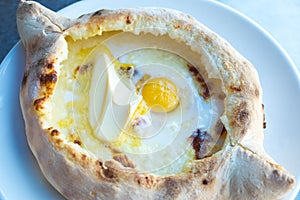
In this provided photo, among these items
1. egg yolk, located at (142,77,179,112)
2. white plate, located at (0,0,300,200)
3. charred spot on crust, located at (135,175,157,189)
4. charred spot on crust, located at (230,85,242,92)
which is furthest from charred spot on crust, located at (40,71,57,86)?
charred spot on crust, located at (230,85,242,92)

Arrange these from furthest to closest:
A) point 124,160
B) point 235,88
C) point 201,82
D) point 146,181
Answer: point 201,82 → point 235,88 → point 124,160 → point 146,181

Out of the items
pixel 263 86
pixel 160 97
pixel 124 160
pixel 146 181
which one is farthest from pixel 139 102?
pixel 263 86

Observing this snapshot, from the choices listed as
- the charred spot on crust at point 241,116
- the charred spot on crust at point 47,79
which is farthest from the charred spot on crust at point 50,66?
the charred spot on crust at point 241,116

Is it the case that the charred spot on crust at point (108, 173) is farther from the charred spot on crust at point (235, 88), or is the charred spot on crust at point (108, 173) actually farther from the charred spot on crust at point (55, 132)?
the charred spot on crust at point (235, 88)

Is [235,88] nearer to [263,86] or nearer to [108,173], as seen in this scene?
[263,86]

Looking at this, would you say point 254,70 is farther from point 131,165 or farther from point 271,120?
point 131,165

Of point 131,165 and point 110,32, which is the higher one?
point 110,32

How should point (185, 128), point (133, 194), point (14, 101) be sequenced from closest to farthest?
1. point (133, 194)
2. point (185, 128)
3. point (14, 101)

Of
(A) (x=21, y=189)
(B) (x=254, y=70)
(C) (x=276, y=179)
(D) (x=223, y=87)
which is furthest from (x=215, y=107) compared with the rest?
(A) (x=21, y=189)
